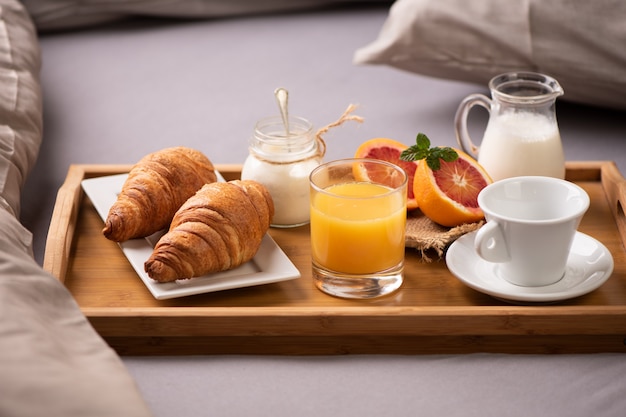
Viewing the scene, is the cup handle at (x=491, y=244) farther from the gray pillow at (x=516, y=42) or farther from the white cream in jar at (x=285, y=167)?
the gray pillow at (x=516, y=42)

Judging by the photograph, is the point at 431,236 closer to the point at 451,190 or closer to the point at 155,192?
the point at 451,190

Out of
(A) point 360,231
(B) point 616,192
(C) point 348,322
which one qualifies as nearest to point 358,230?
(A) point 360,231

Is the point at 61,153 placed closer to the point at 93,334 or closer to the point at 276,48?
the point at 276,48

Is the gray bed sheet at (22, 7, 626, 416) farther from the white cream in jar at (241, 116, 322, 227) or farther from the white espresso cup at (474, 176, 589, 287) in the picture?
the white cream in jar at (241, 116, 322, 227)

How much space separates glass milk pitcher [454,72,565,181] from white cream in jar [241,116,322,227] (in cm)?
26

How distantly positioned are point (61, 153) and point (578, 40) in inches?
37.4

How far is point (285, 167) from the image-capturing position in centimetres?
115

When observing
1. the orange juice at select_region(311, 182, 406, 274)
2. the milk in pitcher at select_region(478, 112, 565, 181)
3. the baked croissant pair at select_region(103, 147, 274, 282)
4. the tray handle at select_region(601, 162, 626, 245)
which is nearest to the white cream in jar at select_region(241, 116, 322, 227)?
the baked croissant pair at select_region(103, 147, 274, 282)

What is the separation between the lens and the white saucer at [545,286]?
0.95 m

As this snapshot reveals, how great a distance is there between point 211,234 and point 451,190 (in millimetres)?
332

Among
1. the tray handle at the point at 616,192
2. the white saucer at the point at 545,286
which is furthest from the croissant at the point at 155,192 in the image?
the tray handle at the point at 616,192

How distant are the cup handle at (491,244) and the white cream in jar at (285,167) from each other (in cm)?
29

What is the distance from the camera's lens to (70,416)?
67cm

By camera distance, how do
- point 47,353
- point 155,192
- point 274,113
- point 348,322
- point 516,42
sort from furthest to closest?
point 274,113 < point 516,42 < point 155,192 < point 348,322 < point 47,353
